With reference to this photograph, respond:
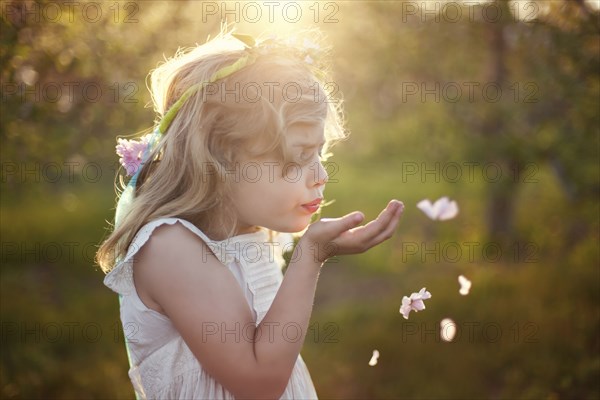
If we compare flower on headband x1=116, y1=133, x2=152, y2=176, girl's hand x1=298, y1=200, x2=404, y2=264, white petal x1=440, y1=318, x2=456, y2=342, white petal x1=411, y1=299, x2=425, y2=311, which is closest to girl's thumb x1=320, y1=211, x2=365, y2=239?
girl's hand x1=298, y1=200, x2=404, y2=264

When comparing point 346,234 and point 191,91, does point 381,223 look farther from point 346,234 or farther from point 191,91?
point 191,91

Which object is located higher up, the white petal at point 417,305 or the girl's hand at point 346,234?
the girl's hand at point 346,234

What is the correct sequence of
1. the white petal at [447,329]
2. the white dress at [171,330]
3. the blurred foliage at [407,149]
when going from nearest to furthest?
the white dress at [171,330] → the white petal at [447,329] → the blurred foliage at [407,149]

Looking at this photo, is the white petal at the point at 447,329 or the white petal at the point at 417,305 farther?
the white petal at the point at 447,329

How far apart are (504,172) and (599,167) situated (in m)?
0.96

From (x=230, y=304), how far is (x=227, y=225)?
28cm

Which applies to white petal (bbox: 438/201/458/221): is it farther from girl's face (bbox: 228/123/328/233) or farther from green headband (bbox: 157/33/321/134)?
green headband (bbox: 157/33/321/134)

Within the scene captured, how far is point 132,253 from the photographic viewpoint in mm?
1613

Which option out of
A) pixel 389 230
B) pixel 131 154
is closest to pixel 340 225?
pixel 389 230

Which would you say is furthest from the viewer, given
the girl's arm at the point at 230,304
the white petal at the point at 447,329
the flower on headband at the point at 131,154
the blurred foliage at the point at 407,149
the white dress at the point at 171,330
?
the blurred foliage at the point at 407,149

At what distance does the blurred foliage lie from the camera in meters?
2.99

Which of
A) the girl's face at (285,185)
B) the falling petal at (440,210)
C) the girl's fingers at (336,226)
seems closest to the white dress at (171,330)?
the girl's face at (285,185)

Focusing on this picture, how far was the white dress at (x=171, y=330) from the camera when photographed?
1.68 metres

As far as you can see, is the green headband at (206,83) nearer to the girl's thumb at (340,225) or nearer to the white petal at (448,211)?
the girl's thumb at (340,225)
